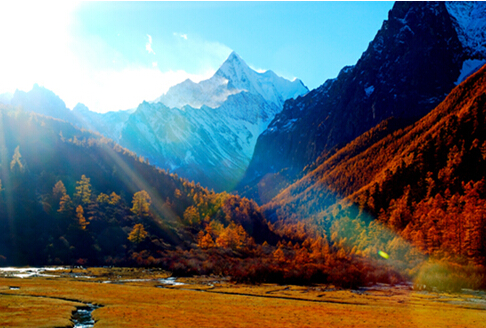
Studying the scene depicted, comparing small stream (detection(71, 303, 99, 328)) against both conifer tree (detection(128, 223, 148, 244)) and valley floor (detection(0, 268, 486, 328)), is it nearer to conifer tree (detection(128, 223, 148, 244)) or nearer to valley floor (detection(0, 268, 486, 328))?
valley floor (detection(0, 268, 486, 328))

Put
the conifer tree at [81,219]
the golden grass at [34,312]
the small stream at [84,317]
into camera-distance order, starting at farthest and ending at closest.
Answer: the conifer tree at [81,219]
the small stream at [84,317]
the golden grass at [34,312]

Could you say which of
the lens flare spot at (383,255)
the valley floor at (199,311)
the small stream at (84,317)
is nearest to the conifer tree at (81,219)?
the valley floor at (199,311)

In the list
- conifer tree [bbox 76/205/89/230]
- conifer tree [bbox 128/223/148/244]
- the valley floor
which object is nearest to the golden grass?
the valley floor

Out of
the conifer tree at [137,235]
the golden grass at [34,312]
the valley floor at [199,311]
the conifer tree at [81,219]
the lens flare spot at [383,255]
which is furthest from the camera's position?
the conifer tree at [137,235]

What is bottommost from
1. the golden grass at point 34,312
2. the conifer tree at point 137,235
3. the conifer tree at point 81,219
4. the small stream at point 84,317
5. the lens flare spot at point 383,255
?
the lens flare spot at point 383,255

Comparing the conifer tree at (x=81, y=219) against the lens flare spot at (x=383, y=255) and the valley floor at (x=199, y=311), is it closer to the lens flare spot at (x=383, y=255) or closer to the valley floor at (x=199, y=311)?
the valley floor at (x=199, y=311)

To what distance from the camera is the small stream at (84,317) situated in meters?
51.0

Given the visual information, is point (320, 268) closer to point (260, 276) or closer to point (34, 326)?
point (260, 276)

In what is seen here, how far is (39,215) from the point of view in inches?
7096

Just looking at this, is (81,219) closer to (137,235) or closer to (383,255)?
(137,235)

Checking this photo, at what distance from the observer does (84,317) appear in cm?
5591

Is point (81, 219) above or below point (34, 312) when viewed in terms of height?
above

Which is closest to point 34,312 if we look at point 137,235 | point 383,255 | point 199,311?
point 199,311

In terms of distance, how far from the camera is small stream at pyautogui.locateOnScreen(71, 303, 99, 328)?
2009 inches
